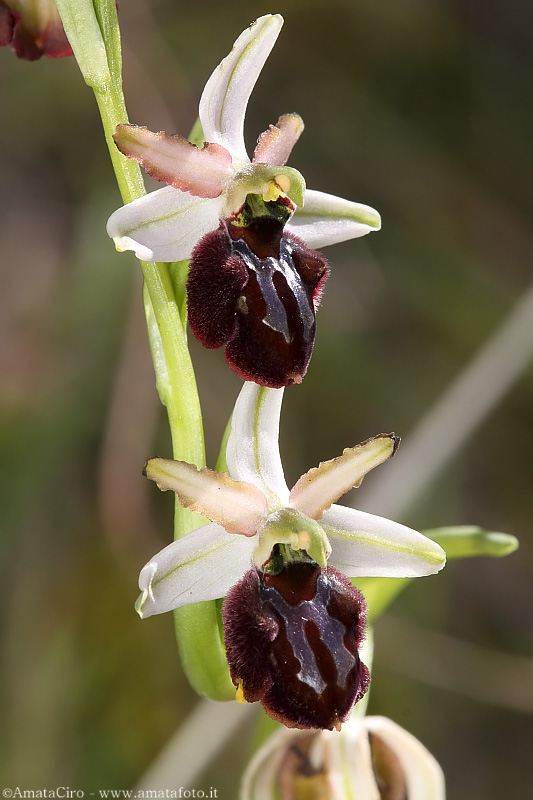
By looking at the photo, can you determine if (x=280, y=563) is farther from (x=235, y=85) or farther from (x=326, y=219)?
(x=235, y=85)

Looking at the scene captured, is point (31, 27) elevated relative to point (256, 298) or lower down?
elevated

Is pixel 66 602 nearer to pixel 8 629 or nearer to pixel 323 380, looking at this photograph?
pixel 8 629

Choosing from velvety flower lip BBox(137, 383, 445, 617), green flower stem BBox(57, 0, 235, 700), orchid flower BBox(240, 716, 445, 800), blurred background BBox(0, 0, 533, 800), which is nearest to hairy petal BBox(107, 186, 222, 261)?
green flower stem BBox(57, 0, 235, 700)

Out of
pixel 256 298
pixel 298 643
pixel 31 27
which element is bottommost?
pixel 298 643

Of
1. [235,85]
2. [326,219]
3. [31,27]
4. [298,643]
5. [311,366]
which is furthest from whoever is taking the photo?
[311,366]

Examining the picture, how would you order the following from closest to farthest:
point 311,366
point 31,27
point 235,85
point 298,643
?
point 298,643
point 235,85
point 31,27
point 311,366

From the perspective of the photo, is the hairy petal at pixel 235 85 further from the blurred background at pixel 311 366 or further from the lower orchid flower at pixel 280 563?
the blurred background at pixel 311 366

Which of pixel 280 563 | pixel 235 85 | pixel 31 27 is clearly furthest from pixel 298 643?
pixel 31 27

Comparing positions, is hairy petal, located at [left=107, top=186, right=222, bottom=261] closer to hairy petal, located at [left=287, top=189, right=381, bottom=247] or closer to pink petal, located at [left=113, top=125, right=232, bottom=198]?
pink petal, located at [left=113, top=125, right=232, bottom=198]

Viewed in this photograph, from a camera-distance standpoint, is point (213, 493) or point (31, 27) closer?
point (213, 493)
